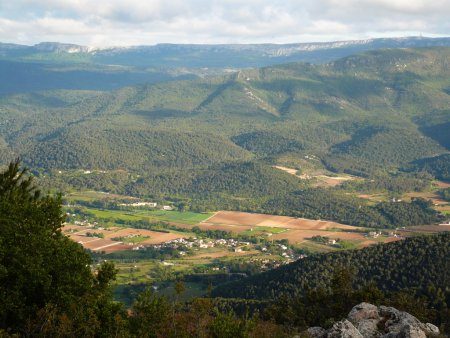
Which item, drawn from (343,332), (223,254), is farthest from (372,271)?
(343,332)

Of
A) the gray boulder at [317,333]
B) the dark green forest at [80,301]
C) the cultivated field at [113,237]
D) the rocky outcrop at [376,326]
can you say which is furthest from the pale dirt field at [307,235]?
the gray boulder at [317,333]

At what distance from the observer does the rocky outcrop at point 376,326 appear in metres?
41.5

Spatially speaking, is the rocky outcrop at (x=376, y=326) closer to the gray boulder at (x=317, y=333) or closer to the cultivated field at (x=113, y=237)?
the gray boulder at (x=317, y=333)

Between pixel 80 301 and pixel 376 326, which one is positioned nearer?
pixel 80 301

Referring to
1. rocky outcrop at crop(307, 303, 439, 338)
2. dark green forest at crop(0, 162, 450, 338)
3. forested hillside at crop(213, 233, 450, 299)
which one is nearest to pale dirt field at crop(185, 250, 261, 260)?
forested hillside at crop(213, 233, 450, 299)

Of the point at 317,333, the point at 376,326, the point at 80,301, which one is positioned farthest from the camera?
the point at 376,326

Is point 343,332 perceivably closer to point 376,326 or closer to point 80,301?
point 376,326

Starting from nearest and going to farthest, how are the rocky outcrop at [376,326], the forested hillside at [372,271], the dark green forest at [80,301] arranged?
the dark green forest at [80,301]
the rocky outcrop at [376,326]
the forested hillside at [372,271]

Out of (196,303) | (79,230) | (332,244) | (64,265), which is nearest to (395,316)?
(196,303)

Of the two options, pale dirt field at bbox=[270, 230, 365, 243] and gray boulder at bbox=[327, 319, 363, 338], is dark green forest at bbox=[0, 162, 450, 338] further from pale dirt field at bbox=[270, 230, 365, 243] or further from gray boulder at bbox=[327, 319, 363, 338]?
pale dirt field at bbox=[270, 230, 365, 243]

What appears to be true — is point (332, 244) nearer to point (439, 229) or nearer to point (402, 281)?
point (439, 229)

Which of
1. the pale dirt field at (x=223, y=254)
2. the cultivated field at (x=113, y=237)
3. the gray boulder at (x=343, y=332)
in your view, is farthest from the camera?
the cultivated field at (x=113, y=237)

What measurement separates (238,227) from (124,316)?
152436 millimetres

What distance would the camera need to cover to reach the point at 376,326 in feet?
151
